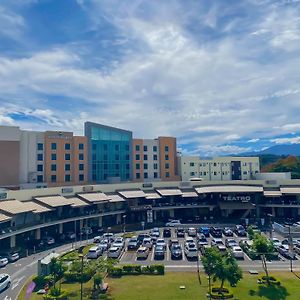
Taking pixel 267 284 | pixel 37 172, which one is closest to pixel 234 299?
pixel 267 284

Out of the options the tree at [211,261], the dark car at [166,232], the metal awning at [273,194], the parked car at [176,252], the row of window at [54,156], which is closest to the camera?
the tree at [211,261]

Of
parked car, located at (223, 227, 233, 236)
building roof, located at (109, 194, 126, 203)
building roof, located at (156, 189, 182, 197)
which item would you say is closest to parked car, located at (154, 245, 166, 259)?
parked car, located at (223, 227, 233, 236)

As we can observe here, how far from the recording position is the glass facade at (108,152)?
280 feet

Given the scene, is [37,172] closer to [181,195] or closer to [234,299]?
[181,195]

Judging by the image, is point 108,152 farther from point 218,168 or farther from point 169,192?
point 218,168

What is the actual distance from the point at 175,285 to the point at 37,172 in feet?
169

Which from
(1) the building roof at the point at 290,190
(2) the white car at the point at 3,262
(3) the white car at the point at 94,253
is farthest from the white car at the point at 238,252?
(1) the building roof at the point at 290,190

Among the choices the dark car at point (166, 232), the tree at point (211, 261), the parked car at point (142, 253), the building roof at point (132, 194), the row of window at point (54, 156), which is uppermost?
the row of window at point (54, 156)

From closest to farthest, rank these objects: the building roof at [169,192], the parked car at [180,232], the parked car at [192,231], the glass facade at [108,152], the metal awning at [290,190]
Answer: the parked car at [180,232] < the parked car at [192,231] < the metal awning at [290,190] < the building roof at [169,192] < the glass facade at [108,152]

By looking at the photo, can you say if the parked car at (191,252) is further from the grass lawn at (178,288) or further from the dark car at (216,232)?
the dark car at (216,232)

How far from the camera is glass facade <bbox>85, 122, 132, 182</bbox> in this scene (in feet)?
280

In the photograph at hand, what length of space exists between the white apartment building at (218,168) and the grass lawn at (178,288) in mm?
56021

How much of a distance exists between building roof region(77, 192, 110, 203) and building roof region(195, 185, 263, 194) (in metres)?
22.2

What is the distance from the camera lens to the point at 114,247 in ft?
165
